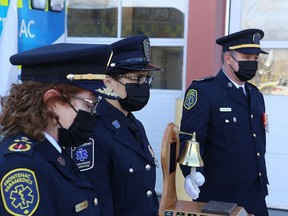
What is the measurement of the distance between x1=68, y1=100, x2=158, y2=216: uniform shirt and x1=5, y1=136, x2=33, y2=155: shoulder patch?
57 centimetres

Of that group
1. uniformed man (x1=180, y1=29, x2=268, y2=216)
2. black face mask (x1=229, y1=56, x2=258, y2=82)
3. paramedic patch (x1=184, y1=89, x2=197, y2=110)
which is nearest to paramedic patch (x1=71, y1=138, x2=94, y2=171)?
uniformed man (x1=180, y1=29, x2=268, y2=216)

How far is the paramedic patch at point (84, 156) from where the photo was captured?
6.68 ft

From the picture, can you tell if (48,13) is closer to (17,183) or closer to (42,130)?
(42,130)

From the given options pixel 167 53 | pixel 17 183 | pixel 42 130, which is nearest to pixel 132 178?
pixel 42 130

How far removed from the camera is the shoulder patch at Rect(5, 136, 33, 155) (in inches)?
56.1

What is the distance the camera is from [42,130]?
1526 mm

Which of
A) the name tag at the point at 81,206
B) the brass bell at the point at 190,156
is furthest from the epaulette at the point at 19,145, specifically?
the brass bell at the point at 190,156

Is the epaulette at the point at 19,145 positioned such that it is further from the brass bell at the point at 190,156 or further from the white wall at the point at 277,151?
the white wall at the point at 277,151

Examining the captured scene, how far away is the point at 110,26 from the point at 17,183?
4671 millimetres

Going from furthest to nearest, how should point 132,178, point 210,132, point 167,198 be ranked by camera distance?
point 210,132 < point 167,198 < point 132,178

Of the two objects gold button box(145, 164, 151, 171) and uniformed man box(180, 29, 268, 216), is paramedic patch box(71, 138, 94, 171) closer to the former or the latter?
gold button box(145, 164, 151, 171)

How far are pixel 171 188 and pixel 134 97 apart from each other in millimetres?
474

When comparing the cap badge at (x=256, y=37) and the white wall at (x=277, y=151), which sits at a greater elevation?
the cap badge at (x=256, y=37)

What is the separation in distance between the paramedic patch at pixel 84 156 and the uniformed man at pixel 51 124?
1.13 feet
